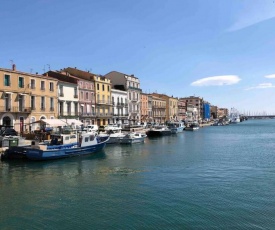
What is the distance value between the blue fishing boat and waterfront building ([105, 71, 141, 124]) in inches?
1780

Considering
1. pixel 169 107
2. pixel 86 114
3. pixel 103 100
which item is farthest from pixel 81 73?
pixel 169 107

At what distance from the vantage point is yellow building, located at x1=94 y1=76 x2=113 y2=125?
69.4 meters

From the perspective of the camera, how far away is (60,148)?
33.3 metres

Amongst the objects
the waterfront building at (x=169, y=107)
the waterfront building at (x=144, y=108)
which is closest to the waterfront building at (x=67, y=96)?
the waterfront building at (x=144, y=108)

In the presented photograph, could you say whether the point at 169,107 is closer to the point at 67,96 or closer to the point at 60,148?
the point at 67,96

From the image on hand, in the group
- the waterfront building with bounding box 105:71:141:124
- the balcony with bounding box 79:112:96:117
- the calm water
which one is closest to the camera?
the calm water

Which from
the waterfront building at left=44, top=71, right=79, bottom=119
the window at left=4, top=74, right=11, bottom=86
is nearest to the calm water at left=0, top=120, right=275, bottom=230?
the window at left=4, top=74, right=11, bottom=86

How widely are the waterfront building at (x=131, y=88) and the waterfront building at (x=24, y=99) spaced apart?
106ft

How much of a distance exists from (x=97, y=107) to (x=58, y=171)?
1711 inches

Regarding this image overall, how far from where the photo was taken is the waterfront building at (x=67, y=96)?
185 ft

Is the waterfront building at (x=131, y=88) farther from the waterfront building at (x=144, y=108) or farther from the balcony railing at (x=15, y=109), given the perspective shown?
the balcony railing at (x=15, y=109)

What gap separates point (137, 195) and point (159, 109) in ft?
315

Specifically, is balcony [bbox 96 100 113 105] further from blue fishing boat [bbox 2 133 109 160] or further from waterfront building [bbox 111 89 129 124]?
blue fishing boat [bbox 2 133 109 160]

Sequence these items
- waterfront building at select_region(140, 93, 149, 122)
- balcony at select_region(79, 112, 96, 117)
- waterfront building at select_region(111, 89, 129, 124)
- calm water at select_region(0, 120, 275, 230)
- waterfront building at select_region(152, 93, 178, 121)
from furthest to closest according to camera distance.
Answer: waterfront building at select_region(152, 93, 178, 121) < waterfront building at select_region(140, 93, 149, 122) < waterfront building at select_region(111, 89, 129, 124) < balcony at select_region(79, 112, 96, 117) < calm water at select_region(0, 120, 275, 230)
